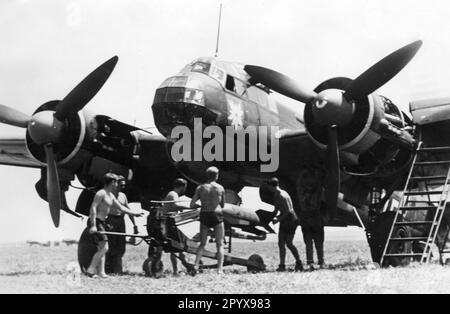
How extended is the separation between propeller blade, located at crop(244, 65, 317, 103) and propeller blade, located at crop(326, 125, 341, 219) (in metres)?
0.78

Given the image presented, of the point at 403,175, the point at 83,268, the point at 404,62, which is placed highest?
the point at 404,62

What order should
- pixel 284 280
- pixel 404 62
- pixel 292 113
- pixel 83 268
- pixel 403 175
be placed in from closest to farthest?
pixel 284 280, pixel 404 62, pixel 83 268, pixel 403 175, pixel 292 113

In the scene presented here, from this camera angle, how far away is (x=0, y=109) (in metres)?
11.8

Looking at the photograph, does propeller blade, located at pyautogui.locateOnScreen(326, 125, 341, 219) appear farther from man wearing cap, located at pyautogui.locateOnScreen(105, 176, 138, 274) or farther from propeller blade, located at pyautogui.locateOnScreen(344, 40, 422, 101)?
man wearing cap, located at pyautogui.locateOnScreen(105, 176, 138, 274)

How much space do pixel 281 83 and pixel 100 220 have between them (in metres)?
4.28

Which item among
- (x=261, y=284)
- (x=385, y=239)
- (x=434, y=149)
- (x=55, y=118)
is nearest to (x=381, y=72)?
(x=434, y=149)

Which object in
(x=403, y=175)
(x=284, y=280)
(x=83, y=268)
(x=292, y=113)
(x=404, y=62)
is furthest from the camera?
(x=292, y=113)

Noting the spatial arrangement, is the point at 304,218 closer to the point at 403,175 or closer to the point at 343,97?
the point at 403,175

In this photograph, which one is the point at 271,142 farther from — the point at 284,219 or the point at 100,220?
the point at 100,220

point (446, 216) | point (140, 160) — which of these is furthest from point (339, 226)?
point (140, 160)

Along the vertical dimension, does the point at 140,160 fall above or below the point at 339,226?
above

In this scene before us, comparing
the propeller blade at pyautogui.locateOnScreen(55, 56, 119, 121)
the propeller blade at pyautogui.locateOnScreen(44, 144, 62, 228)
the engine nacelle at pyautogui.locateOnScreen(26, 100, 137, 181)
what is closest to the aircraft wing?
the engine nacelle at pyautogui.locateOnScreen(26, 100, 137, 181)

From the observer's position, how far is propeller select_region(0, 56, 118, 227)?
1134 centimetres

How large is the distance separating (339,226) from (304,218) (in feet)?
10.1
